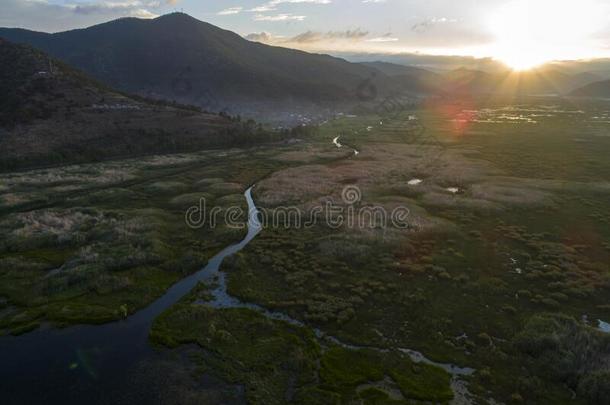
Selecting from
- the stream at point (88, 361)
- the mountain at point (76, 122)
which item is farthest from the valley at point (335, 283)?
the mountain at point (76, 122)

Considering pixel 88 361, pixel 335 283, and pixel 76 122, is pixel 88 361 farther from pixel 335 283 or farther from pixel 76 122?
pixel 76 122

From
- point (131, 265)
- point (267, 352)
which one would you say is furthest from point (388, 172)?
point (267, 352)

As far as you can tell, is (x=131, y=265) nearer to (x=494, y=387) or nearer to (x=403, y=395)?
(x=403, y=395)

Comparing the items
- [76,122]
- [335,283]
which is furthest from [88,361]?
[76,122]

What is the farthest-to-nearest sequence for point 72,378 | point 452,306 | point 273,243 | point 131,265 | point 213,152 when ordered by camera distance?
point 213,152 → point 273,243 → point 131,265 → point 452,306 → point 72,378

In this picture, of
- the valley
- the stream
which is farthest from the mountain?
the stream

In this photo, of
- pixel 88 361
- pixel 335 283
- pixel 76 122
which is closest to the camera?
pixel 88 361
